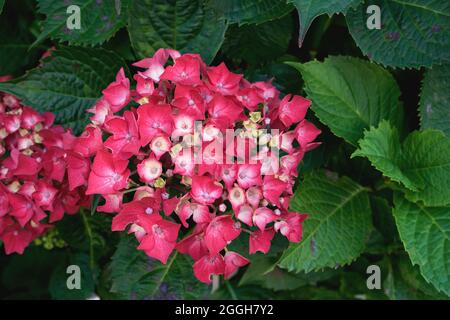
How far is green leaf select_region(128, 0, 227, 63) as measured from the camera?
3.67 ft

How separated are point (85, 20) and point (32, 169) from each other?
0.31 m

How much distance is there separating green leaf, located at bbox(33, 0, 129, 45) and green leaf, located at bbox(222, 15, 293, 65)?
0.23 m

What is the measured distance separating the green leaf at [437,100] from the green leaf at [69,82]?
601 mm

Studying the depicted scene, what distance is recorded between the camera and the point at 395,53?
112 cm

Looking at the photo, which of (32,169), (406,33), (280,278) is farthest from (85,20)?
(280,278)

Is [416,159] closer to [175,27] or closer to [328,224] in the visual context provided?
[328,224]

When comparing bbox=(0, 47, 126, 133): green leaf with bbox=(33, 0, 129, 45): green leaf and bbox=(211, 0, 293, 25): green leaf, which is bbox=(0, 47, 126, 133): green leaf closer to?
bbox=(33, 0, 129, 45): green leaf

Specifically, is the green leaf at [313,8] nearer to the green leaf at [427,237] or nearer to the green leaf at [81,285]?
the green leaf at [427,237]

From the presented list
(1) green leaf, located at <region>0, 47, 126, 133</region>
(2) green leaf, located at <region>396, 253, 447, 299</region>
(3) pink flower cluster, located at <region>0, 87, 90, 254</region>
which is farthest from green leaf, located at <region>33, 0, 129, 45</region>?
(2) green leaf, located at <region>396, 253, 447, 299</region>

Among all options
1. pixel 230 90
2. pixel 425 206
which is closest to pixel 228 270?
pixel 230 90

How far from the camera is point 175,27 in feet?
3.77

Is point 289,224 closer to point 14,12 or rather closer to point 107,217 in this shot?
point 107,217

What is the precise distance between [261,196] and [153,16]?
0.41 meters

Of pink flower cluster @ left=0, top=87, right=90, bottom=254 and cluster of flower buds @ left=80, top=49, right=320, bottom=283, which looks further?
pink flower cluster @ left=0, top=87, right=90, bottom=254
